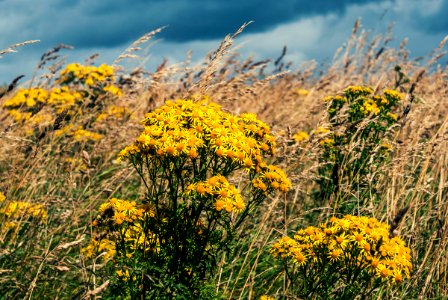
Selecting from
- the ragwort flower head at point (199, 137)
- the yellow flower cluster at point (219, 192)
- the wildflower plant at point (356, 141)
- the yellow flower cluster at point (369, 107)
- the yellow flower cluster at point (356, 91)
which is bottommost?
the wildflower plant at point (356, 141)

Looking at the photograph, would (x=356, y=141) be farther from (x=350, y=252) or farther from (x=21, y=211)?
(x=21, y=211)

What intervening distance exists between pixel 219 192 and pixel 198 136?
1.04ft

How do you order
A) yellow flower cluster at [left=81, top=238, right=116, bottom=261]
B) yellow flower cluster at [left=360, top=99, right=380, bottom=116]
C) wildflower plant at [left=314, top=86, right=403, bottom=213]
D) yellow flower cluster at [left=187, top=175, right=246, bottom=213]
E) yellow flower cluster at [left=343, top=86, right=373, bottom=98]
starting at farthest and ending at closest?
yellow flower cluster at [left=343, top=86, right=373, bottom=98] → yellow flower cluster at [left=360, top=99, right=380, bottom=116] → wildflower plant at [left=314, top=86, right=403, bottom=213] → yellow flower cluster at [left=81, top=238, right=116, bottom=261] → yellow flower cluster at [left=187, top=175, right=246, bottom=213]

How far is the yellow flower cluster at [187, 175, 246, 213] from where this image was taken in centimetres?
252

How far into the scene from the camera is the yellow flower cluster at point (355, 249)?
2.76 metres

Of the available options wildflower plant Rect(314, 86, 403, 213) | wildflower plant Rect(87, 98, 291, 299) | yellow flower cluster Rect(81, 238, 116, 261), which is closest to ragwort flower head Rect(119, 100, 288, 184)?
wildflower plant Rect(87, 98, 291, 299)

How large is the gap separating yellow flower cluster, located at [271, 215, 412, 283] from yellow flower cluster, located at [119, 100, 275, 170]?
52 centimetres

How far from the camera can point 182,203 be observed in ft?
8.93

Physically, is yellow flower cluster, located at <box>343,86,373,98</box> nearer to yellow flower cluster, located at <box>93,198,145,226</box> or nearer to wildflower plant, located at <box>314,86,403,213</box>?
wildflower plant, located at <box>314,86,403,213</box>

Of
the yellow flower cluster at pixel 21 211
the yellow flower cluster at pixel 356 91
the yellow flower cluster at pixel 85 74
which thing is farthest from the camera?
the yellow flower cluster at pixel 85 74

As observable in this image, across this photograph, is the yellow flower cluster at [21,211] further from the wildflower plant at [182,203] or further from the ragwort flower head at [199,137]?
the ragwort flower head at [199,137]

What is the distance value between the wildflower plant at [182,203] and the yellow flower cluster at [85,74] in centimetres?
462

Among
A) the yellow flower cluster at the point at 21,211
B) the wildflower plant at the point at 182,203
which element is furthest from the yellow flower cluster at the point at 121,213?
the yellow flower cluster at the point at 21,211

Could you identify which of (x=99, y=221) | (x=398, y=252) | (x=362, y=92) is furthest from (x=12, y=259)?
(x=362, y=92)
